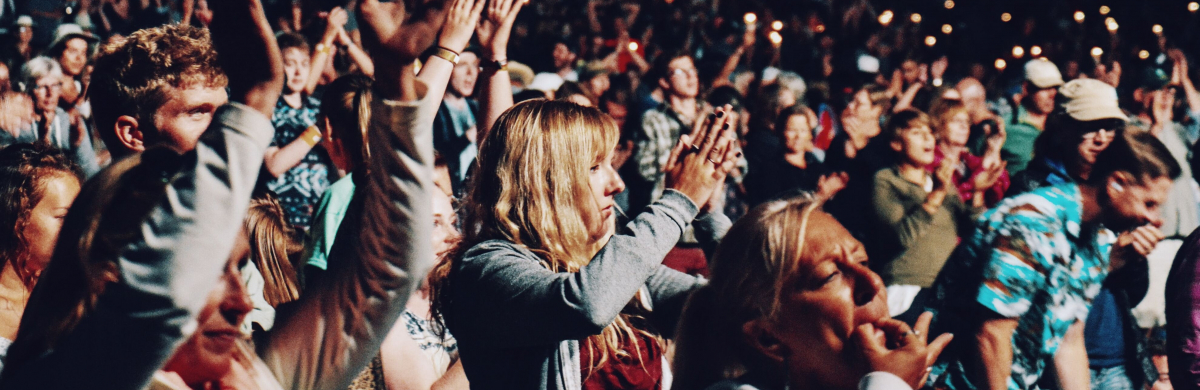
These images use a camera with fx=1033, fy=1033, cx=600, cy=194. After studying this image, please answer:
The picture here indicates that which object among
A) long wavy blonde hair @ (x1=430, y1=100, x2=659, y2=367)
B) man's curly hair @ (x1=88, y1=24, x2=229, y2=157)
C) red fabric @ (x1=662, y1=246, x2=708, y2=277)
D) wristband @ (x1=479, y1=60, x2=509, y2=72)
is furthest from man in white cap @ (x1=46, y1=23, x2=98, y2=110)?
long wavy blonde hair @ (x1=430, y1=100, x2=659, y2=367)

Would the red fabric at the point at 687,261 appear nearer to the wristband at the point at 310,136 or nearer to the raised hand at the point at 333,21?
the wristband at the point at 310,136

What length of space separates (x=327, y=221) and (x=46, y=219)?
0.95 m

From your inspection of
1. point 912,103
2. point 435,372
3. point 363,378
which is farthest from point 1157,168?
point 912,103

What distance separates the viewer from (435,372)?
2.91 metres

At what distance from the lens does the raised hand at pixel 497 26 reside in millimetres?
2893

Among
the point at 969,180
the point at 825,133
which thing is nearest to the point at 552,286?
the point at 969,180

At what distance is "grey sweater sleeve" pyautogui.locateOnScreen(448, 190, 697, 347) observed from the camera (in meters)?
1.99

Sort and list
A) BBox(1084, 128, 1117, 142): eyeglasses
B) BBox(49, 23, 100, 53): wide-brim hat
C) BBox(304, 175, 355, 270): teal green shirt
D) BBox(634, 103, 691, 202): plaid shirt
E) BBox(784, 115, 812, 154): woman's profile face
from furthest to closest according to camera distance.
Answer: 1. BBox(49, 23, 100, 53): wide-brim hat
2. BBox(784, 115, 812, 154): woman's profile face
3. BBox(634, 103, 691, 202): plaid shirt
4. BBox(1084, 128, 1117, 142): eyeglasses
5. BBox(304, 175, 355, 270): teal green shirt

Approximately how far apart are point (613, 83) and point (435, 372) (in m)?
5.39

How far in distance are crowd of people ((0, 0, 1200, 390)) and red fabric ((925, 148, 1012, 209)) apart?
0.02m

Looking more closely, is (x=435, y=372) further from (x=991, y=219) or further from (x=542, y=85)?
(x=542, y=85)

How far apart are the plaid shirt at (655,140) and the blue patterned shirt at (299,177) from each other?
2.13 meters

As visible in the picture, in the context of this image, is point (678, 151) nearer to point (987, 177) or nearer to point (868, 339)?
point (868, 339)

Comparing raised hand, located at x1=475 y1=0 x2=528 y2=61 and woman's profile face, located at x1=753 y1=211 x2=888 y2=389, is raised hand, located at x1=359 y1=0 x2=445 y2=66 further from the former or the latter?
raised hand, located at x1=475 y1=0 x2=528 y2=61
